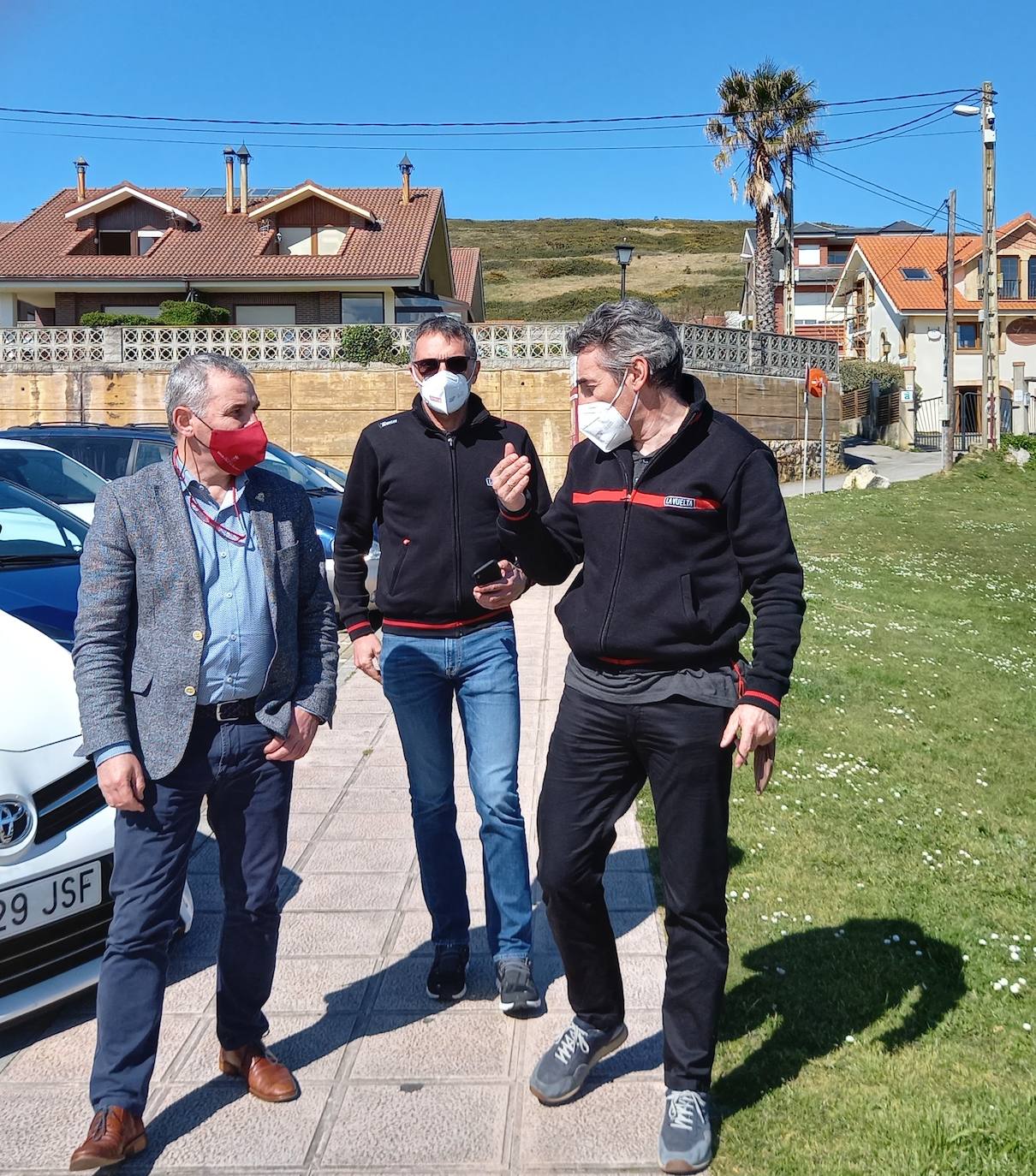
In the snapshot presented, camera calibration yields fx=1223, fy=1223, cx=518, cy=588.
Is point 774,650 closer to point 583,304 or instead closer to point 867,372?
point 867,372

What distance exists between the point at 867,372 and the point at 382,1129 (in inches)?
1722

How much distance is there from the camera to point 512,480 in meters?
3.36

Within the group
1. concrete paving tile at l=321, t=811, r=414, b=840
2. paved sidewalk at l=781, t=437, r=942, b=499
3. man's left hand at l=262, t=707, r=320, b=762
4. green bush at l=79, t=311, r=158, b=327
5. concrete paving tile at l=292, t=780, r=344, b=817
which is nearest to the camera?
man's left hand at l=262, t=707, r=320, b=762

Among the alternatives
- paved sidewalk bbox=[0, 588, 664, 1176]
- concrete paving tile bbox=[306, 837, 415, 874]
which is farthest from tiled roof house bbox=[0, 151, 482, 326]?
paved sidewalk bbox=[0, 588, 664, 1176]

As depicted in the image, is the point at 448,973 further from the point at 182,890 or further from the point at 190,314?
the point at 190,314

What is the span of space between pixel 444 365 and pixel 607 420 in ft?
2.95

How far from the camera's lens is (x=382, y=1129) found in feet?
10.7

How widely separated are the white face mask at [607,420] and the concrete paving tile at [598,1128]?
1.81 metres

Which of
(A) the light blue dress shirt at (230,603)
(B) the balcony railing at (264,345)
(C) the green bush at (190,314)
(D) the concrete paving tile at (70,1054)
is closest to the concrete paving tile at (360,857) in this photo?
(D) the concrete paving tile at (70,1054)

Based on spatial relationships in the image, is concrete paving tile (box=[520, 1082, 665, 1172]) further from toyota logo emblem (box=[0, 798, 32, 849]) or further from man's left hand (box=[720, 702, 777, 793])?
toyota logo emblem (box=[0, 798, 32, 849])

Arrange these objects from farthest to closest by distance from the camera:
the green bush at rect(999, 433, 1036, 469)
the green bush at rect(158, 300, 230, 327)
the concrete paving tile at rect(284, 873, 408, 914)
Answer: the green bush at rect(158, 300, 230, 327) < the green bush at rect(999, 433, 1036, 469) < the concrete paving tile at rect(284, 873, 408, 914)

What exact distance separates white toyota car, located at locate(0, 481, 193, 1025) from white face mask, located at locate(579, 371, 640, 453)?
1918 mm

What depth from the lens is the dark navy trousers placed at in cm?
313

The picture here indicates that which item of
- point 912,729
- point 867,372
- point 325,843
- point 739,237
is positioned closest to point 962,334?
point 867,372
